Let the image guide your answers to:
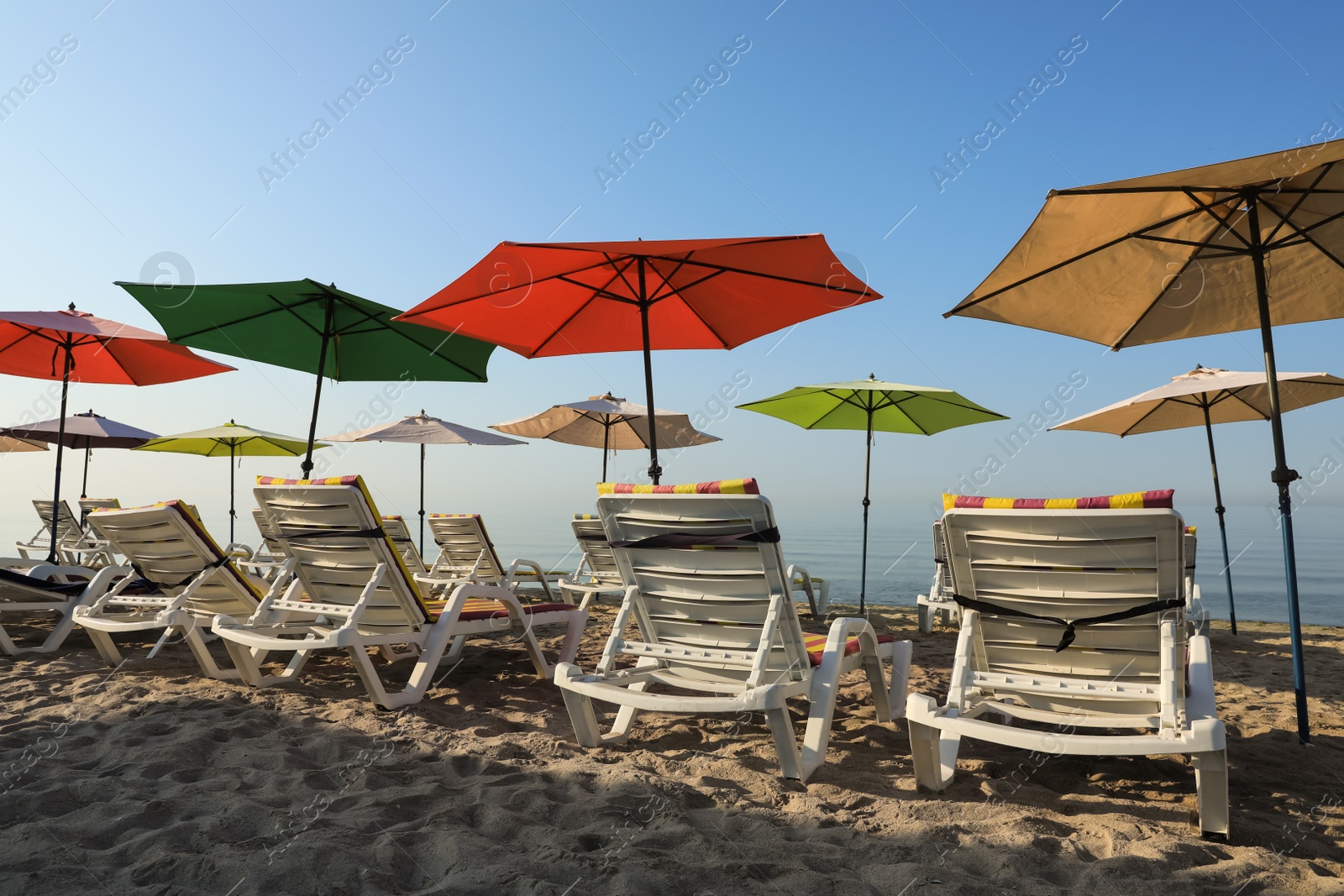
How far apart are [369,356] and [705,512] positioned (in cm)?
470

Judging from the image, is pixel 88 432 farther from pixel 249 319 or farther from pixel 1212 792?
pixel 1212 792

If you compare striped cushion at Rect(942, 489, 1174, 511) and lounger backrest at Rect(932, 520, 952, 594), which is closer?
striped cushion at Rect(942, 489, 1174, 511)

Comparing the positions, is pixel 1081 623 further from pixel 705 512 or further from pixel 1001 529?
pixel 705 512

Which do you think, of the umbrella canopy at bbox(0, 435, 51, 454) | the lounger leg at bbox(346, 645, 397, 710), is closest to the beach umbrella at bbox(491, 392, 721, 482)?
the lounger leg at bbox(346, 645, 397, 710)

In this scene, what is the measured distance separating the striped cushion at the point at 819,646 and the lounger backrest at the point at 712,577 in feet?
0.24

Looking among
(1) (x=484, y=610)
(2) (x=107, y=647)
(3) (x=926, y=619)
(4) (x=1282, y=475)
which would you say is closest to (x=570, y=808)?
(1) (x=484, y=610)

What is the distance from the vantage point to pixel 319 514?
3.86 meters

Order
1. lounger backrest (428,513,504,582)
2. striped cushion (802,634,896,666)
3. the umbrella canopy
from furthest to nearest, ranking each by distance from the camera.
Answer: the umbrella canopy, lounger backrest (428,513,504,582), striped cushion (802,634,896,666)

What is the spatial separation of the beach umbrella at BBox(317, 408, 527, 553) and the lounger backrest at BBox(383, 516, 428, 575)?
53.7 inches

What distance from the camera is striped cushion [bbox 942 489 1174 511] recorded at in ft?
7.95

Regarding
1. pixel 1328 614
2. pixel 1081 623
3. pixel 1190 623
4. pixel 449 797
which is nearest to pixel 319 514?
pixel 449 797

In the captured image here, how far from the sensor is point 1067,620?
8.95 ft

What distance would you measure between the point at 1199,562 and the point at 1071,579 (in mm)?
28486

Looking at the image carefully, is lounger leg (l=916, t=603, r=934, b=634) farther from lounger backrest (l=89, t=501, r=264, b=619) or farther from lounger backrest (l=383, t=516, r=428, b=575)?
lounger backrest (l=89, t=501, r=264, b=619)
